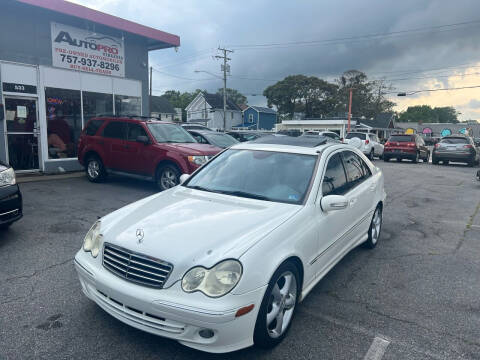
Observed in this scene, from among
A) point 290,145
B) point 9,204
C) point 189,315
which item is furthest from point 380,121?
point 189,315

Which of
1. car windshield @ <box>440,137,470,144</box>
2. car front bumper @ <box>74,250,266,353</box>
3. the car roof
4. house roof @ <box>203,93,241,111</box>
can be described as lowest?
→ car front bumper @ <box>74,250,266,353</box>

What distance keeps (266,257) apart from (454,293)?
8.66 feet

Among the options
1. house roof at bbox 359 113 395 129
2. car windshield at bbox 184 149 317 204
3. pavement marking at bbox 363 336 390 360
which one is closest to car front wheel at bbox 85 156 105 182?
car windshield at bbox 184 149 317 204

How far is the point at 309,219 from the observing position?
337 centimetres

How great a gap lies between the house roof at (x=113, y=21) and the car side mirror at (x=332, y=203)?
1065cm

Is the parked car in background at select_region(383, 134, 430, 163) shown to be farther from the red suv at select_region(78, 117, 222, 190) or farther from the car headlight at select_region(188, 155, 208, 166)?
the car headlight at select_region(188, 155, 208, 166)

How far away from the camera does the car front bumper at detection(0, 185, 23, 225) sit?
16.2 feet

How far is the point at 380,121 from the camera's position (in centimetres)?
6375

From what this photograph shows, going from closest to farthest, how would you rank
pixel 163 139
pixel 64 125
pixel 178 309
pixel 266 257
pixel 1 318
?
pixel 178 309 < pixel 266 257 < pixel 1 318 < pixel 163 139 < pixel 64 125

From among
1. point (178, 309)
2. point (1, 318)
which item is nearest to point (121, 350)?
point (178, 309)

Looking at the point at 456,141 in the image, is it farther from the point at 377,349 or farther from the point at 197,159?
the point at 377,349

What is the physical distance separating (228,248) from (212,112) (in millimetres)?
59050

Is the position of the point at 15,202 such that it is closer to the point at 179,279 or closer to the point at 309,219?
the point at 179,279

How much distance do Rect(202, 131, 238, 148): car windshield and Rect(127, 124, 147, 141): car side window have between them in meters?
2.95
